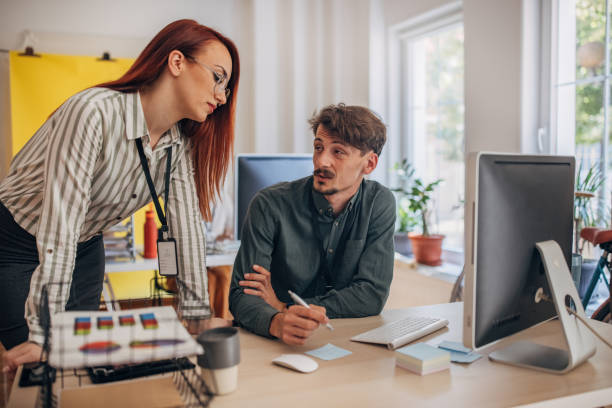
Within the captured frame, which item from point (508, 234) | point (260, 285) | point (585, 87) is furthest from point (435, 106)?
point (508, 234)

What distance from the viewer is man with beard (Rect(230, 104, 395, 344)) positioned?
163cm

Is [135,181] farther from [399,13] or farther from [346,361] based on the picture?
[399,13]

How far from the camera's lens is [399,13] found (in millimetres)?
3943

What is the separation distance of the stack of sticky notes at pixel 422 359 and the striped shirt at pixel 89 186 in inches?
16.8

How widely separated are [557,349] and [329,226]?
72 cm

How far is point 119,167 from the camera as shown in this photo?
1.47 metres

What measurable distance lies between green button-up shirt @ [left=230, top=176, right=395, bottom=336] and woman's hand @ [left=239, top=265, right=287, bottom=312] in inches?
3.0

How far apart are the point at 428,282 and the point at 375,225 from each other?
1.42 m

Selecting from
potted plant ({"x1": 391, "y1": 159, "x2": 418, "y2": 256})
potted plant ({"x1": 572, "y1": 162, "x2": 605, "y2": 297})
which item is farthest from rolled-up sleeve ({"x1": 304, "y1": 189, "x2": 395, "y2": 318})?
potted plant ({"x1": 391, "y1": 159, "x2": 418, "y2": 256})

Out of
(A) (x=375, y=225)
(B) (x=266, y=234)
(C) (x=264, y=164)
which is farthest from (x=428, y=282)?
(B) (x=266, y=234)

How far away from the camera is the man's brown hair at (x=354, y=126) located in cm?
169

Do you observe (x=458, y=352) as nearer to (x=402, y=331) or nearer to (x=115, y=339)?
(x=402, y=331)

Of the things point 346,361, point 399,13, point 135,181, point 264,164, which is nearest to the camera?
point 346,361

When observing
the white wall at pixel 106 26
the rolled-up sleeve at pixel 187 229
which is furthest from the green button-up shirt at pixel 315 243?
the white wall at pixel 106 26
